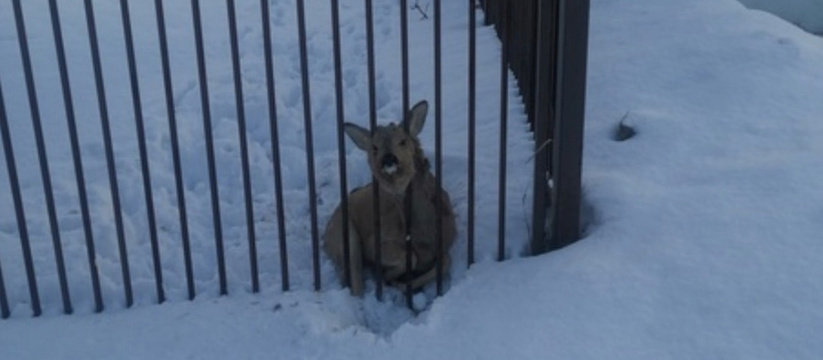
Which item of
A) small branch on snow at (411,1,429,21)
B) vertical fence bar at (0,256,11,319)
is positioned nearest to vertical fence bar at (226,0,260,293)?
vertical fence bar at (0,256,11,319)

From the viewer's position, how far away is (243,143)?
3.70 m

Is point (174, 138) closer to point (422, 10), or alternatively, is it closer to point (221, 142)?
point (221, 142)

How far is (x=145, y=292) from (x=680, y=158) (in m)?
2.09

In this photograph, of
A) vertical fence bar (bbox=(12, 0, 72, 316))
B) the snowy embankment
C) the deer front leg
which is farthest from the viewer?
the snowy embankment

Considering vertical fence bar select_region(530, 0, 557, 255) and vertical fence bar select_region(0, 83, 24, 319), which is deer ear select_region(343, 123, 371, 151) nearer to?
vertical fence bar select_region(530, 0, 557, 255)

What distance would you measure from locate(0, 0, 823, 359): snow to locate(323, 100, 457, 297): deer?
13 centimetres

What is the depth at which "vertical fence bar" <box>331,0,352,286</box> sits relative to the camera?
3543 millimetres

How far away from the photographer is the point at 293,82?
644 cm

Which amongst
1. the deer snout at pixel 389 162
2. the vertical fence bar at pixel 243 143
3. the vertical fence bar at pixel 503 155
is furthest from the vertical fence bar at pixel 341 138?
the vertical fence bar at pixel 503 155

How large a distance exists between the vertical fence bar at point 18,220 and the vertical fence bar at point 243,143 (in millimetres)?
766

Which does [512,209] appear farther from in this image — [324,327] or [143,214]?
[143,214]

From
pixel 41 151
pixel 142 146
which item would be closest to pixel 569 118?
pixel 142 146

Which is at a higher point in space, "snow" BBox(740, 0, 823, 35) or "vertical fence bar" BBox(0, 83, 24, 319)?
"vertical fence bar" BBox(0, 83, 24, 319)

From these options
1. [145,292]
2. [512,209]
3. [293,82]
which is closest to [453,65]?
[293,82]
